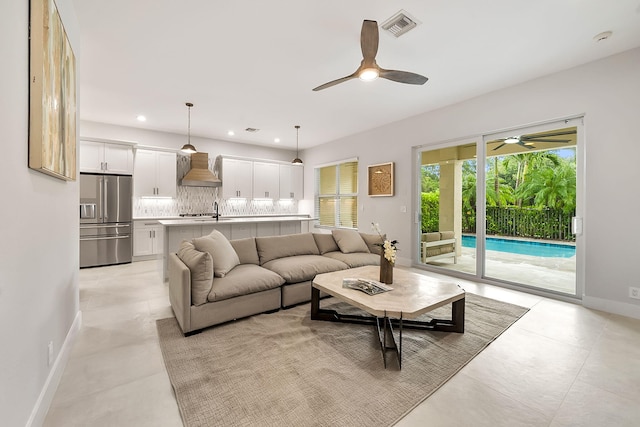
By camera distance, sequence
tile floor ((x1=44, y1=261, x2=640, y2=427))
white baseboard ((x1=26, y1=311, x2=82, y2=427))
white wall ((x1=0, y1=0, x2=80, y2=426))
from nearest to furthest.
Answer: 1. white wall ((x1=0, y1=0, x2=80, y2=426))
2. white baseboard ((x1=26, y1=311, x2=82, y2=427))
3. tile floor ((x1=44, y1=261, x2=640, y2=427))

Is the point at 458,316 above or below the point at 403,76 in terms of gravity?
below

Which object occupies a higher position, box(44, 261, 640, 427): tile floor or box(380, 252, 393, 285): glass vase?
box(380, 252, 393, 285): glass vase

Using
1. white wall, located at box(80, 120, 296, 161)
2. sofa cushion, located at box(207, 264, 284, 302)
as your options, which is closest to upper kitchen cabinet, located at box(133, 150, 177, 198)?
white wall, located at box(80, 120, 296, 161)

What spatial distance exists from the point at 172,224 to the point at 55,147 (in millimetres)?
2850

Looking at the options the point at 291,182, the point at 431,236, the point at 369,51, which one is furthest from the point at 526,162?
the point at 291,182

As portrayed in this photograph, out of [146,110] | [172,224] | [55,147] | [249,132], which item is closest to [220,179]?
[249,132]

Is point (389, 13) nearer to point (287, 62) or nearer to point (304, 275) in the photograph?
point (287, 62)

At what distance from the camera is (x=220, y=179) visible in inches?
282

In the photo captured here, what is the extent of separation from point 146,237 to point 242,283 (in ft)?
13.7

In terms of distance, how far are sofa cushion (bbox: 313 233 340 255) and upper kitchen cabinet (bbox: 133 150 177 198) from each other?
397cm

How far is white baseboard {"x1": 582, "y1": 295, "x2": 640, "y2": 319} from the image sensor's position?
304 cm

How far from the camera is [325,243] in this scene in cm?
446

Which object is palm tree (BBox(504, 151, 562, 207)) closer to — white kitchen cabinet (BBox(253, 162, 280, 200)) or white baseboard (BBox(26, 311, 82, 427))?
white baseboard (BBox(26, 311, 82, 427))

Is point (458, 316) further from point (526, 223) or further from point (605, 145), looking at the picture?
point (605, 145)
